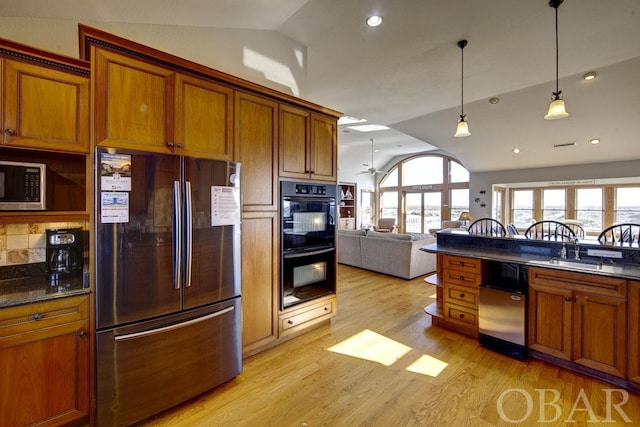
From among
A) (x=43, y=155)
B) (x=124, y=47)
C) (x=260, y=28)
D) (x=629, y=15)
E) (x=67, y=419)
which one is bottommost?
(x=67, y=419)

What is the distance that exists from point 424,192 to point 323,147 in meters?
9.17

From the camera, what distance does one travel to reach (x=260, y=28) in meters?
2.79

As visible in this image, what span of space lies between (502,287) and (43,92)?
3.85 metres

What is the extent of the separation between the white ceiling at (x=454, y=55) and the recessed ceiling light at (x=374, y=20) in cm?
8

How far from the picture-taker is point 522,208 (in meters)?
9.08

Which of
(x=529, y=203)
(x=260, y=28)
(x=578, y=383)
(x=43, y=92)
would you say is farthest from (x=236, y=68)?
(x=529, y=203)

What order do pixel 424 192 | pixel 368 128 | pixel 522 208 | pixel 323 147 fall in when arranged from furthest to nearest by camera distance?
pixel 424 192, pixel 522 208, pixel 368 128, pixel 323 147

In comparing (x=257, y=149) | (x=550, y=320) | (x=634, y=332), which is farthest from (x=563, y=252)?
(x=257, y=149)

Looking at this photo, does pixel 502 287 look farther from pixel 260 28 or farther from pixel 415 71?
pixel 260 28

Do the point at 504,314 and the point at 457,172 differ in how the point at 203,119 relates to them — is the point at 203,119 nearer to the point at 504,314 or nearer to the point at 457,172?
the point at 504,314

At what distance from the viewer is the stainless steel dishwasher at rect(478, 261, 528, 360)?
2.61 m

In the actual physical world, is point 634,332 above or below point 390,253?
below

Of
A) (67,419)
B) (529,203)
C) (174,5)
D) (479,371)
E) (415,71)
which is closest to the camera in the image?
(67,419)

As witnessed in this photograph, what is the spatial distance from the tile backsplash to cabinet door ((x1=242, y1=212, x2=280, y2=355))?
1.34 m
